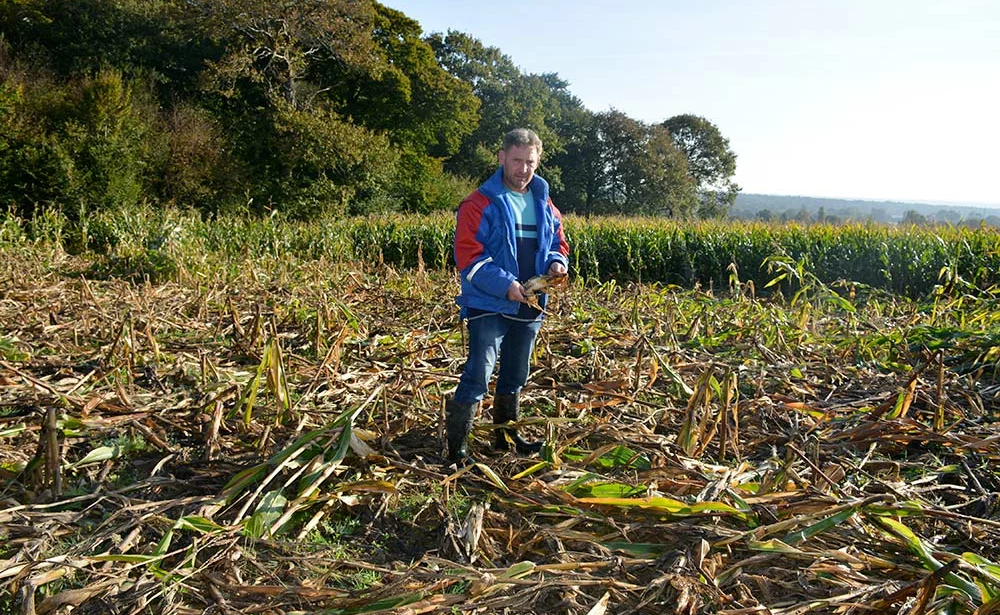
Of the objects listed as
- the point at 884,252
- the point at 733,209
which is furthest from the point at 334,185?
the point at 733,209

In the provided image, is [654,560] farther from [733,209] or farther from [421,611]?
[733,209]

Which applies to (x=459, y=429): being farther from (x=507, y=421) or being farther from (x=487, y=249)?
(x=487, y=249)

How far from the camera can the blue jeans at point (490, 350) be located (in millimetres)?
2740

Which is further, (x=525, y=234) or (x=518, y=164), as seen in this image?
(x=525, y=234)

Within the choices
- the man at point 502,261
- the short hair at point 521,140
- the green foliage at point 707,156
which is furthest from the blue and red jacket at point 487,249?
the green foliage at point 707,156

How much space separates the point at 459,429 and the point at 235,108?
24.3m

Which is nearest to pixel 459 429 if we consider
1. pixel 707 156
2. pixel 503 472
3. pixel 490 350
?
pixel 503 472

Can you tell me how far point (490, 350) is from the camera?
108 inches

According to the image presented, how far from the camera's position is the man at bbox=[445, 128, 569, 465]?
265cm

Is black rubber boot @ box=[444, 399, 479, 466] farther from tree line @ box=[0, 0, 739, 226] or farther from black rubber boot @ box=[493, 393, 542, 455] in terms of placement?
tree line @ box=[0, 0, 739, 226]

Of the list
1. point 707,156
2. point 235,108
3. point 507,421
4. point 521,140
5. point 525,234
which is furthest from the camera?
point 707,156

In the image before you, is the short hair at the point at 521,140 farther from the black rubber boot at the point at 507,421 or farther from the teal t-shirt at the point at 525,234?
the black rubber boot at the point at 507,421

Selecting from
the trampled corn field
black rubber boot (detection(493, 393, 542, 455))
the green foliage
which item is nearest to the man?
black rubber boot (detection(493, 393, 542, 455))

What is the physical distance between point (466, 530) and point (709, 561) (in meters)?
0.80
